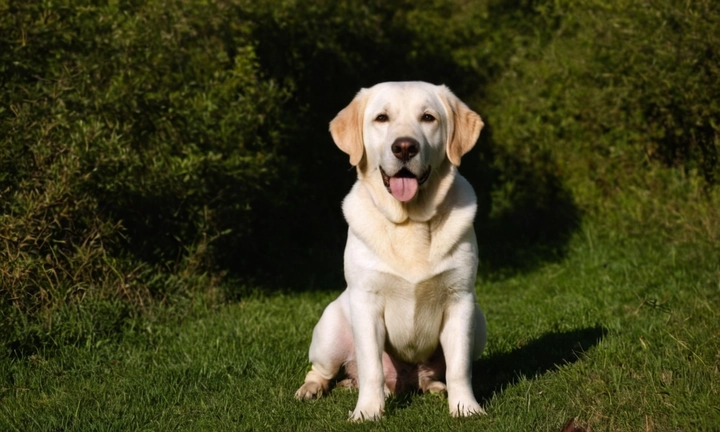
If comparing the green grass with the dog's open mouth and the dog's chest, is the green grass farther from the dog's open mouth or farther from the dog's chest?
the dog's open mouth

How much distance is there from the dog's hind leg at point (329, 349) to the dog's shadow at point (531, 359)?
0.73m

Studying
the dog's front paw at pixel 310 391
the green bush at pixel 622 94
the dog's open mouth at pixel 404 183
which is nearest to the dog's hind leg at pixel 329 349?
the dog's front paw at pixel 310 391

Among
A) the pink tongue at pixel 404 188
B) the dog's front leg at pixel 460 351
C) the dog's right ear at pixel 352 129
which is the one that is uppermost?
the dog's right ear at pixel 352 129

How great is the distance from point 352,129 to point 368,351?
112 centimetres

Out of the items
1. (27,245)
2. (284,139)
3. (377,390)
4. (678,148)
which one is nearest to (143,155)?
(27,245)

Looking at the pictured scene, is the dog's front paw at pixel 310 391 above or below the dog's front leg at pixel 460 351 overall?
below

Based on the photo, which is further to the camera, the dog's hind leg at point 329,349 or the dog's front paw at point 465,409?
the dog's hind leg at point 329,349

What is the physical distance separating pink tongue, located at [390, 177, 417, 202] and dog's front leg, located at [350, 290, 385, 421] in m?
0.49

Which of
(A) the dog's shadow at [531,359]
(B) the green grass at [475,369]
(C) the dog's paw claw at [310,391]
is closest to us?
(B) the green grass at [475,369]

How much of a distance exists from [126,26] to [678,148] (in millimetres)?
5146

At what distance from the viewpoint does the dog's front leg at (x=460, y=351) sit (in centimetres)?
427

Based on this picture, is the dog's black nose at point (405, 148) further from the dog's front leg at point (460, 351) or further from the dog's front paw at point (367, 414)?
the dog's front paw at point (367, 414)

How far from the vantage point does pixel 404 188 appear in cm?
438

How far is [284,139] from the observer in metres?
9.02
